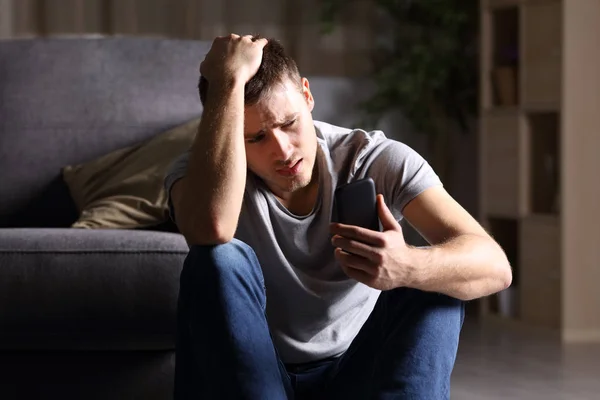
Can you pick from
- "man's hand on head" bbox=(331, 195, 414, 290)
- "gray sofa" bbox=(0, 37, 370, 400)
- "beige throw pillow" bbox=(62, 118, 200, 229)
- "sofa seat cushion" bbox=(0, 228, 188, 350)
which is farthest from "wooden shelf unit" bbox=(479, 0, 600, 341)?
"man's hand on head" bbox=(331, 195, 414, 290)

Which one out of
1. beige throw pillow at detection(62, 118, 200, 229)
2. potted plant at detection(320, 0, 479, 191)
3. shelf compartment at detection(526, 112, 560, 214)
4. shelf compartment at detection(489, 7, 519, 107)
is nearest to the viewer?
beige throw pillow at detection(62, 118, 200, 229)

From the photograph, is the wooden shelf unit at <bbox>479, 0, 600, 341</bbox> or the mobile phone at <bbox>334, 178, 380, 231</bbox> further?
the wooden shelf unit at <bbox>479, 0, 600, 341</bbox>

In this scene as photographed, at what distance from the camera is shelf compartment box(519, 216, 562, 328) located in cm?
364

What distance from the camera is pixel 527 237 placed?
3791 mm

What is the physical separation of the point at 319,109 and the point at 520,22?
4.28ft

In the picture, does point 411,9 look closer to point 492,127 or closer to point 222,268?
point 492,127

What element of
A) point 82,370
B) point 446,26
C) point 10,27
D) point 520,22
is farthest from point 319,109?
point 10,27

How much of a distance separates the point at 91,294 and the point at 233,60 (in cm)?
62

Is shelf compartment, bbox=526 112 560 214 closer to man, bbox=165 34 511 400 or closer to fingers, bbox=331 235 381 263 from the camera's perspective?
man, bbox=165 34 511 400

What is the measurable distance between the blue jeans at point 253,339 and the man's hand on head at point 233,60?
326 millimetres

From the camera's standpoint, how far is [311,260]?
1762 mm

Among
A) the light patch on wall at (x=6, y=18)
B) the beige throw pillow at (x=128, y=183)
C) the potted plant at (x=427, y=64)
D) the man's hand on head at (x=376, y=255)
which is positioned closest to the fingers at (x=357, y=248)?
the man's hand on head at (x=376, y=255)

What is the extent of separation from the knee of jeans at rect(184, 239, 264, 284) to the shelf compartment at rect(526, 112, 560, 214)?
8.03ft

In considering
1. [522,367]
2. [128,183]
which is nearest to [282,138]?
[128,183]
